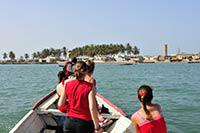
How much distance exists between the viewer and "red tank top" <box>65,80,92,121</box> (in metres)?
4.44

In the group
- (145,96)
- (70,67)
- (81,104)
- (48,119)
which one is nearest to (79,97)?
(81,104)

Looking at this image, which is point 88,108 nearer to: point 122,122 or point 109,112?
point 122,122

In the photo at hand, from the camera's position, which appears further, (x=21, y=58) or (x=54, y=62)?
(x=21, y=58)

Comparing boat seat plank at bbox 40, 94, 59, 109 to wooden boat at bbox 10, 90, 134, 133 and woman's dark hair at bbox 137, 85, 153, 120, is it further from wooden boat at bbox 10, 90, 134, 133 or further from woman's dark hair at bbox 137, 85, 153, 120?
woman's dark hair at bbox 137, 85, 153, 120

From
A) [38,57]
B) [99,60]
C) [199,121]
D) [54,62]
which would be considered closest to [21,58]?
[38,57]

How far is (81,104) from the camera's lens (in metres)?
4.50

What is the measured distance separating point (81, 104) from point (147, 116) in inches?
40.7

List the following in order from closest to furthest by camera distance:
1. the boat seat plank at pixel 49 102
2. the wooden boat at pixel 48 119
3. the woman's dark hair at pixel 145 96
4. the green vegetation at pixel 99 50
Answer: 1. the woman's dark hair at pixel 145 96
2. the wooden boat at pixel 48 119
3. the boat seat plank at pixel 49 102
4. the green vegetation at pixel 99 50

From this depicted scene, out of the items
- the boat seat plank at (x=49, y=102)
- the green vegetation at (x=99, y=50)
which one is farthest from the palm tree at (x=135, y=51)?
the boat seat plank at (x=49, y=102)

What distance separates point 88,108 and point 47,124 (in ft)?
11.1

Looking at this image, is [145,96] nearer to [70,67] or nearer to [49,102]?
[70,67]

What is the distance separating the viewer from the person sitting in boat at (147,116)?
12.7ft

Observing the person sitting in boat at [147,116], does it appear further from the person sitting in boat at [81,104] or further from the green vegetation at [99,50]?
the green vegetation at [99,50]

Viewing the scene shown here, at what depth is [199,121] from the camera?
1205cm
